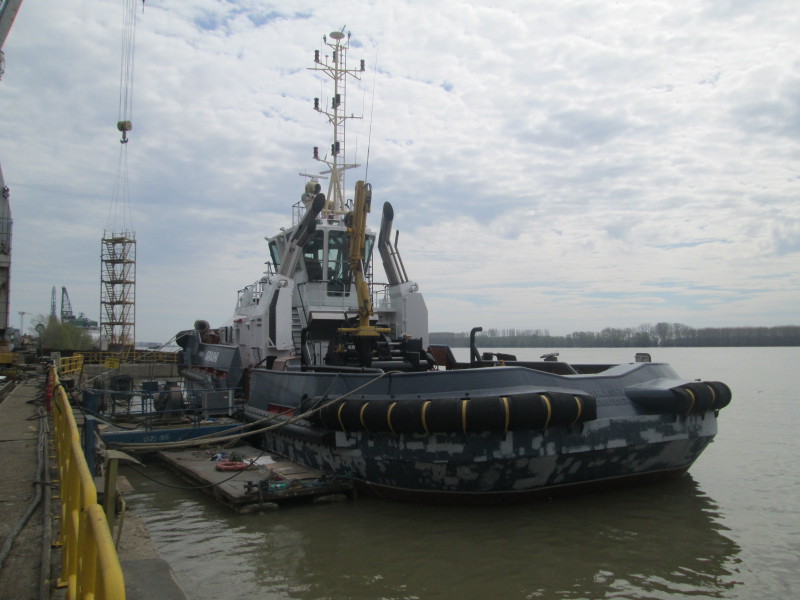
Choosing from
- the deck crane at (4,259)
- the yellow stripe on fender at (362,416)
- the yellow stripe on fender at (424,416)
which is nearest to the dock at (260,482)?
the yellow stripe on fender at (362,416)

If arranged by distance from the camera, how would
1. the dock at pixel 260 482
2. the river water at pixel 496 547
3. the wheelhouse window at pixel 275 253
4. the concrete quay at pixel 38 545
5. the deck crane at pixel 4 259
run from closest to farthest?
the concrete quay at pixel 38 545, the river water at pixel 496 547, the dock at pixel 260 482, the wheelhouse window at pixel 275 253, the deck crane at pixel 4 259

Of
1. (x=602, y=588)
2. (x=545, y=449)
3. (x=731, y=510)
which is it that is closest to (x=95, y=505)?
(x=602, y=588)

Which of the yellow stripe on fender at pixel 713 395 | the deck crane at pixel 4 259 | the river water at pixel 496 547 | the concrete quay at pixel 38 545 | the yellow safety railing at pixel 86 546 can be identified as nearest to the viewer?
the yellow safety railing at pixel 86 546

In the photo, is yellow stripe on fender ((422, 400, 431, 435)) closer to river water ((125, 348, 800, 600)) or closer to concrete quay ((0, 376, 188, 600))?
river water ((125, 348, 800, 600))

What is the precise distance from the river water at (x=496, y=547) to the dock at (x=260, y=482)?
5.6 inches

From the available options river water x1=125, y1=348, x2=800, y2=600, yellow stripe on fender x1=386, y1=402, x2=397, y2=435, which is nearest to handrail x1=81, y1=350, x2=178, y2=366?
river water x1=125, y1=348, x2=800, y2=600

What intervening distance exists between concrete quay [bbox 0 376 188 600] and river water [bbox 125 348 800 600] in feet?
2.21

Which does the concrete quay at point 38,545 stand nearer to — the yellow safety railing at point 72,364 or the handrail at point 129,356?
the yellow safety railing at point 72,364

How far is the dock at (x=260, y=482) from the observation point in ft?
21.1

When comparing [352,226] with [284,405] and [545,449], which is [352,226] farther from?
[545,449]

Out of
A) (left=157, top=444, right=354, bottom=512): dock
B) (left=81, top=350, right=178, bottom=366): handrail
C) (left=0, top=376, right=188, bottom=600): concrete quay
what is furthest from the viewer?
(left=81, top=350, right=178, bottom=366): handrail

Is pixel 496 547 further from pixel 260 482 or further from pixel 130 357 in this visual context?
pixel 130 357

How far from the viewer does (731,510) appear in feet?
22.2

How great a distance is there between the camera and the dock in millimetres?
6423
